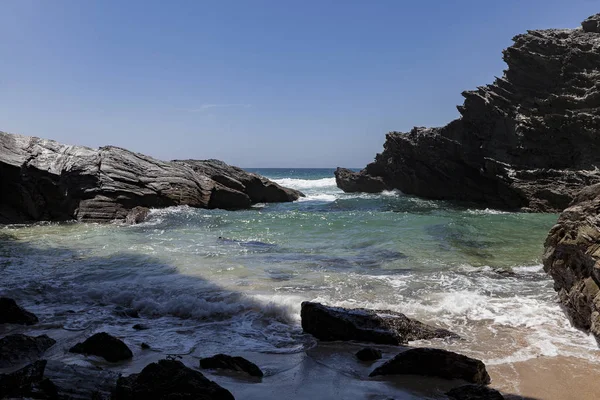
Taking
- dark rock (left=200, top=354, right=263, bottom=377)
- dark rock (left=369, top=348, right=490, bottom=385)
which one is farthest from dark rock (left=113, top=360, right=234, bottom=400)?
dark rock (left=369, top=348, right=490, bottom=385)

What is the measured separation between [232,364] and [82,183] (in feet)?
57.2

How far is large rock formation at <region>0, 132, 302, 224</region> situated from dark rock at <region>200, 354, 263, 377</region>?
1559cm

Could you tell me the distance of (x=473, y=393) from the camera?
3693 millimetres

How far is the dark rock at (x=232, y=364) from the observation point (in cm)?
417

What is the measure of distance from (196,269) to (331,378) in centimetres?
593

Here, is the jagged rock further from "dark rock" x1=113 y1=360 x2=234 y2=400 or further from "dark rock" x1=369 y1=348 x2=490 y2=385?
"dark rock" x1=113 y1=360 x2=234 y2=400

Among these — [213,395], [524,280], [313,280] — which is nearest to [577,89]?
[524,280]

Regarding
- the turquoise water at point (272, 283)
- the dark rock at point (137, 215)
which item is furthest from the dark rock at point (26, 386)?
the dark rock at point (137, 215)

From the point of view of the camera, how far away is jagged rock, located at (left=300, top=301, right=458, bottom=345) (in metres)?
5.34

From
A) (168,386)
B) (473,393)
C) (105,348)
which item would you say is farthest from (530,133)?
(168,386)

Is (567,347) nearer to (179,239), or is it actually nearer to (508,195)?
(179,239)

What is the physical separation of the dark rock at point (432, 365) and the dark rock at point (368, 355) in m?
0.36

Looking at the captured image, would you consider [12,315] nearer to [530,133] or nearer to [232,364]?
[232,364]

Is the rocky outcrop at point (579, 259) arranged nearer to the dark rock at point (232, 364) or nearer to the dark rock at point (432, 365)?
the dark rock at point (432, 365)
